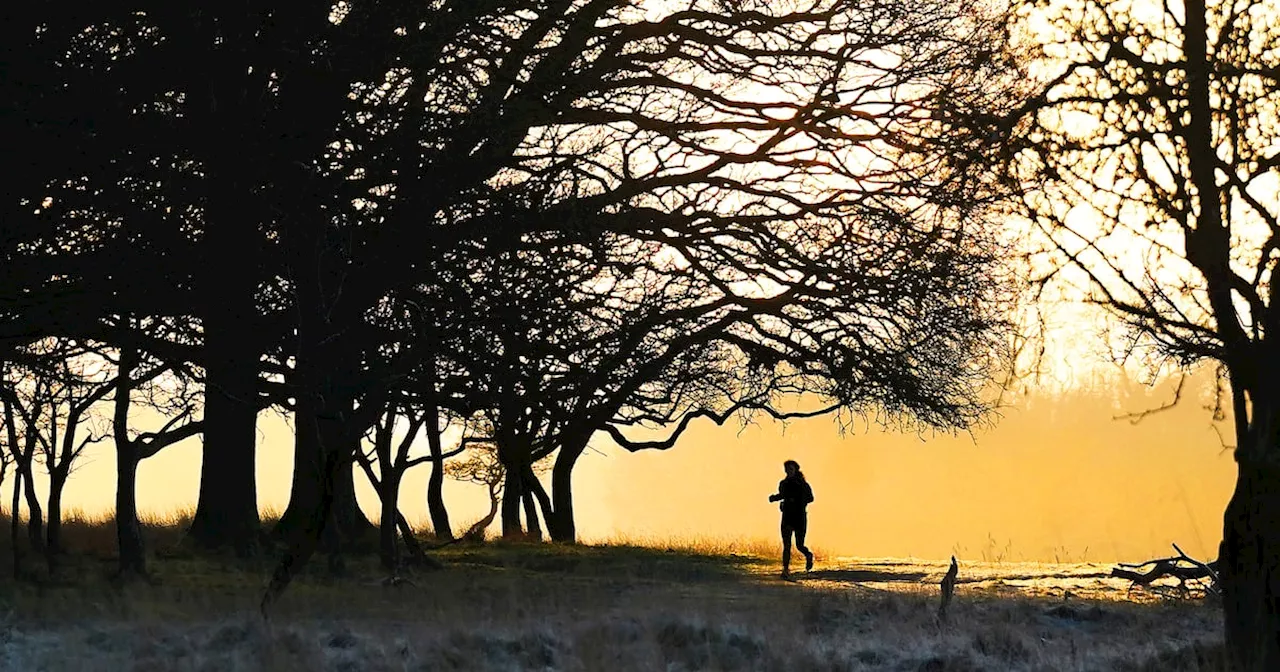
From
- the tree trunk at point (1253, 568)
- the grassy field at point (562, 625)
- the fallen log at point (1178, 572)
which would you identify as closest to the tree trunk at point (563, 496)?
the grassy field at point (562, 625)

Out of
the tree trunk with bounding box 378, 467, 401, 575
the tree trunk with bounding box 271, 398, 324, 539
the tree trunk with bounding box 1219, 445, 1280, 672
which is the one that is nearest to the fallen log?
the tree trunk with bounding box 1219, 445, 1280, 672

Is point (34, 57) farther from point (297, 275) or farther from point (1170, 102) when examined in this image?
point (1170, 102)

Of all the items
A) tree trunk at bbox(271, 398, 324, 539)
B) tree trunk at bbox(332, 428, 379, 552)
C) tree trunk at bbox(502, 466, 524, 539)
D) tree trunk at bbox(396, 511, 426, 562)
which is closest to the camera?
tree trunk at bbox(396, 511, 426, 562)

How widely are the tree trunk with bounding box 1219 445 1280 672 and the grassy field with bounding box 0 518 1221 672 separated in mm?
392

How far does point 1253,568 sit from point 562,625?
6.26 meters

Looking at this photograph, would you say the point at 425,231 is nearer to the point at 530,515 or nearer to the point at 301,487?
the point at 301,487

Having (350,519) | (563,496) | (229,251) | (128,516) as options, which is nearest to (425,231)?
(229,251)

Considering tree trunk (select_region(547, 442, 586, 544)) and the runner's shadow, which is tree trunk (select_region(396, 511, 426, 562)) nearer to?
the runner's shadow

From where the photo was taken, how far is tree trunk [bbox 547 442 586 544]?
3438 centimetres

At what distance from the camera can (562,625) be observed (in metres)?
15.3

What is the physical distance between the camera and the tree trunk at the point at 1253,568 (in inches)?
463

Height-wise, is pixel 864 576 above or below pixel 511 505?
below

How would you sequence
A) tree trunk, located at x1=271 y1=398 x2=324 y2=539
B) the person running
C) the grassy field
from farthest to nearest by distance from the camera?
the person running < tree trunk, located at x1=271 y1=398 x2=324 y2=539 < the grassy field

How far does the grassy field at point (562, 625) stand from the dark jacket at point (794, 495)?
1832mm
